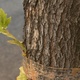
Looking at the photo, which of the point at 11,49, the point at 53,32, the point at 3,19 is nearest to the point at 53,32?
the point at 53,32

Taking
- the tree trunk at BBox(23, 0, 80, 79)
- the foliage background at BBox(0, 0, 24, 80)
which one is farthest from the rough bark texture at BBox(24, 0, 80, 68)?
the foliage background at BBox(0, 0, 24, 80)

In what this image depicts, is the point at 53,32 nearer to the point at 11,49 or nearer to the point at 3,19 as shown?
the point at 3,19

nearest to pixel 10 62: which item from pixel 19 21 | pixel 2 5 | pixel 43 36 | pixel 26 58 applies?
pixel 19 21

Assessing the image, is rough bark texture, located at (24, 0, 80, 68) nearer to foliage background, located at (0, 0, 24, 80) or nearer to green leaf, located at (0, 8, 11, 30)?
green leaf, located at (0, 8, 11, 30)

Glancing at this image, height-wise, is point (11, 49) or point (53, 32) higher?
point (53, 32)

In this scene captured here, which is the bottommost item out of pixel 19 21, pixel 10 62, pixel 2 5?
pixel 10 62

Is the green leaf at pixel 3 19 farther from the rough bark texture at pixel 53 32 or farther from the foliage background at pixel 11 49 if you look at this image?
the foliage background at pixel 11 49

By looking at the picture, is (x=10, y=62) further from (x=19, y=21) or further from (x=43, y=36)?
(x=43, y=36)
